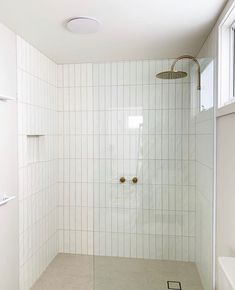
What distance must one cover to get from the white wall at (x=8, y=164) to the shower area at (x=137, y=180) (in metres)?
0.12

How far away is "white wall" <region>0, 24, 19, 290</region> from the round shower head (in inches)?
54.2

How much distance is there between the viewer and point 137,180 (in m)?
2.59

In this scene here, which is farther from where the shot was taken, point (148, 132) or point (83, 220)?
point (83, 220)

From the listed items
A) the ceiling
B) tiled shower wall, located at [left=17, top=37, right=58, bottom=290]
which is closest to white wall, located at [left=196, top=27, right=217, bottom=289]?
the ceiling

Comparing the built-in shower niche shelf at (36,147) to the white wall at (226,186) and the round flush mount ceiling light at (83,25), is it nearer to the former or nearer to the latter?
the round flush mount ceiling light at (83,25)

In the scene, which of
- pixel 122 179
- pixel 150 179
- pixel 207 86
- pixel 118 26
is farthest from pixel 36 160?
pixel 207 86

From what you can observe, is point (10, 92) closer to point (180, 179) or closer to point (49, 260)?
point (180, 179)

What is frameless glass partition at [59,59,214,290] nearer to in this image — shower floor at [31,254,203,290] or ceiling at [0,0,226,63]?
shower floor at [31,254,203,290]

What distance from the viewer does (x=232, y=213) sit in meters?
1.71

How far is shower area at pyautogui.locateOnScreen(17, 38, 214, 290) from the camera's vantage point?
243cm

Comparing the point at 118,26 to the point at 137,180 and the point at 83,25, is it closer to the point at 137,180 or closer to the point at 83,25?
the point at 83,25

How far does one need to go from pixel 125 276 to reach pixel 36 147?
1.65 meters

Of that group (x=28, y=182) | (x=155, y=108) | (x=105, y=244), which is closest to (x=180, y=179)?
(x=155, y=108)

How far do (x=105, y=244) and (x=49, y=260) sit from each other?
0.82m
